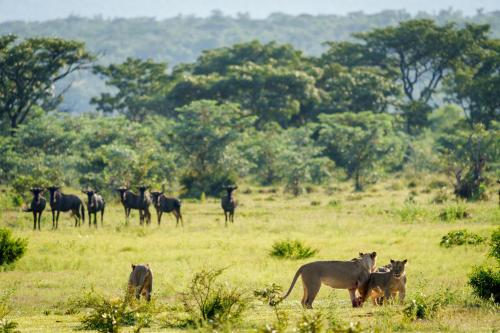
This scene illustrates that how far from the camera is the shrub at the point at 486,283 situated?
14820mm

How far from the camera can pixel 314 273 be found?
1463cm

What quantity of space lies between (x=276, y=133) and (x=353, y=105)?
1167cm

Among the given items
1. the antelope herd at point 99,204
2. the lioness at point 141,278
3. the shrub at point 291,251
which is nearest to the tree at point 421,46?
the antelope herd at point 99,204

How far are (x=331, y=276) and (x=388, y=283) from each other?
0.96m

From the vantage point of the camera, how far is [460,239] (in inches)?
890

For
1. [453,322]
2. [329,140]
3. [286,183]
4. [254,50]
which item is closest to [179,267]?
[453,322]

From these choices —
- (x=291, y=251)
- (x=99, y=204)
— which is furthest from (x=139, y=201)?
(x=291, y=251)

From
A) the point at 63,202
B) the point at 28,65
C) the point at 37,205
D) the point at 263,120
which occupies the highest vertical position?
the point at 28,65

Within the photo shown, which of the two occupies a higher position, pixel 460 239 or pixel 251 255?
pixel 460 239

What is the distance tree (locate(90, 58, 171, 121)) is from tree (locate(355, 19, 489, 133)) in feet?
56.2

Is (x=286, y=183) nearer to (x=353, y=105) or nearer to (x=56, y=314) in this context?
(x=353, y=105)

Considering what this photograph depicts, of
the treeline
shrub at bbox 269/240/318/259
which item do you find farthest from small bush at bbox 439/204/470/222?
shrub at bbox 269/240/318/259

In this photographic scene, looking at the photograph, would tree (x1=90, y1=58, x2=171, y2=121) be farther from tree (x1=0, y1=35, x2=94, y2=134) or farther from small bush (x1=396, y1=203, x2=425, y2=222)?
small bush (x1=396, y1=203, x2=425, y2=222)

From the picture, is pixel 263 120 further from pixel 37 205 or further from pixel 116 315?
pixel 116 315
